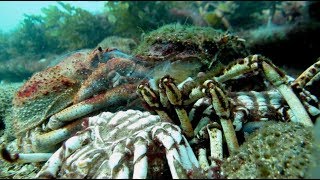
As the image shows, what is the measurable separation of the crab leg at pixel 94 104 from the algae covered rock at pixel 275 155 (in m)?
1.58

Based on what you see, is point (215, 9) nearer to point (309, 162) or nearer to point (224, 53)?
point (224, 53)

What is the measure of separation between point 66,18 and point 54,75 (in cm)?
844

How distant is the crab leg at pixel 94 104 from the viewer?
3352 mm

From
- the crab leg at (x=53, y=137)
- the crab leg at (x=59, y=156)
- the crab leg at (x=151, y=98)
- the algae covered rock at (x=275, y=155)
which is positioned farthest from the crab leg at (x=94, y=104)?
the algae covered rock at (x=275, y=155)

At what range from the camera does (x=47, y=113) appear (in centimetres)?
350

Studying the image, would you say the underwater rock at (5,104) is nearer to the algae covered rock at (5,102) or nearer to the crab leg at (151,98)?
the algae covered rock at (5,102)

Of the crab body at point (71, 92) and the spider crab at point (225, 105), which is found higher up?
the crab body at point (71, 92)

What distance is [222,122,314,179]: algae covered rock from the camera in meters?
2.00

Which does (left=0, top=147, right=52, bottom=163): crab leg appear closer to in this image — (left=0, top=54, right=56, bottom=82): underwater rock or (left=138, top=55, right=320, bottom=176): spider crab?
(left=138, top=55, right=320, bottom=176): spider crab

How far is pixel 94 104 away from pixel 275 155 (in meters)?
2.04

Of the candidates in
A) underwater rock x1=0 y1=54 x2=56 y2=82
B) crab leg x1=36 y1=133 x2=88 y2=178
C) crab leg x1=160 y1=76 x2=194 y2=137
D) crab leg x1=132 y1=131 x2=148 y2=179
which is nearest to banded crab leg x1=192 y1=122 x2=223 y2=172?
crab leg x1=160 y1=76 x2=194 y2=137

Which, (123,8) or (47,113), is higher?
(123,8)

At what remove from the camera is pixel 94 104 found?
11.1 feet

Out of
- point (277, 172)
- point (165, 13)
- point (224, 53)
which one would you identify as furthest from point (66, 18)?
point (277, 172)
